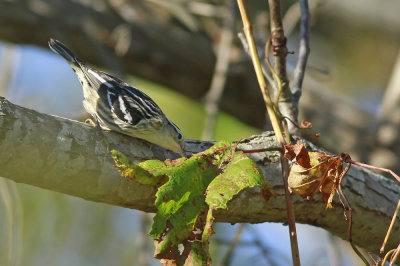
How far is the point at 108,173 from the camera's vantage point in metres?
2.58

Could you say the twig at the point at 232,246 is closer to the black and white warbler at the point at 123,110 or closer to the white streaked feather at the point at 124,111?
the black and white warbler at the point at 123,110

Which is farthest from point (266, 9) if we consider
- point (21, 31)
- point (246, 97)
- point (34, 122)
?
point (34, 122)

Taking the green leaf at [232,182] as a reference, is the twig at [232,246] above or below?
below

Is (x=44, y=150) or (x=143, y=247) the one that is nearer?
(x=44, y=150)

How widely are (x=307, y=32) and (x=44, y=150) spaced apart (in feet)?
5.88

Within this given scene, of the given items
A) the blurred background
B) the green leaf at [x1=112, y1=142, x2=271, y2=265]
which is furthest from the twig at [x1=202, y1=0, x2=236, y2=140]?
the green leaf at [x1=112, y1=142, x2=271, y2=265]

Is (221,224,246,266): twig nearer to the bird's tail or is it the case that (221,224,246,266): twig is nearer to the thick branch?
the thick branch

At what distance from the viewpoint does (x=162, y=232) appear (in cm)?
215

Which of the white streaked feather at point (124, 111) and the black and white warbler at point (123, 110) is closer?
the black and white warbler at point (123, 110)

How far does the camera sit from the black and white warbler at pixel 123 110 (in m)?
3.11

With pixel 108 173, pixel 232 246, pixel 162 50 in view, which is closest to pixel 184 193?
pixel 108 173

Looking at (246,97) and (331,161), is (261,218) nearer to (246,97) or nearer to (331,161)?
(331,161)

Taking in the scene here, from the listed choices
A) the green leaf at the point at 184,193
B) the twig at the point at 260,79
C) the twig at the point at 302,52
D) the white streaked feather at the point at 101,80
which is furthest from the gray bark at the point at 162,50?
the green leaf at the point at 184,193

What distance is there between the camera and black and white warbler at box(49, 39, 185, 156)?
3113mm
